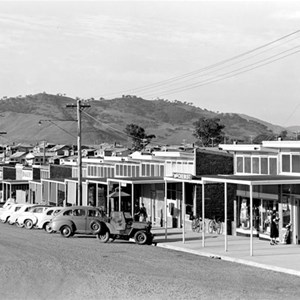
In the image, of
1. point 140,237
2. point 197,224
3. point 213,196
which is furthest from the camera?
point 213,196

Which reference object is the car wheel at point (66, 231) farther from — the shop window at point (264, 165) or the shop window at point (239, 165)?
the shop window at point (264, 165)

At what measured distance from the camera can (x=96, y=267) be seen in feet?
78.7

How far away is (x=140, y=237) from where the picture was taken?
33.8m

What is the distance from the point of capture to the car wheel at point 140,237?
33.7m

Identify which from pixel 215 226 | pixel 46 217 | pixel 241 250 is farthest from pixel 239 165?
pixel 46 217

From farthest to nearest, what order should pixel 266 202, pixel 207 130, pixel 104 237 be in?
pixel 207 130
pixel 104 237
pixel 266 202

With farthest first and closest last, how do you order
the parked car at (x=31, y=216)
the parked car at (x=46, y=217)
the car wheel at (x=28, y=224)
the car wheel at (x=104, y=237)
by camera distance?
1. the car wheel at (x=28, y=224)
2. the parked car at (x=31, y=216)
3. the parked car at (x=46, y=217)
4. the car wheel at (x=104, y=237)

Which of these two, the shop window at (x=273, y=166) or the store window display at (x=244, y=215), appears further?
the store window display at (x=244, y=215)

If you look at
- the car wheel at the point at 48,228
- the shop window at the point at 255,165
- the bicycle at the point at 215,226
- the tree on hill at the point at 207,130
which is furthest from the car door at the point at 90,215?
the tree on hill at the point at 207,130

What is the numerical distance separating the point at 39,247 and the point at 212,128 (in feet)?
277

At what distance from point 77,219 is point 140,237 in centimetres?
490

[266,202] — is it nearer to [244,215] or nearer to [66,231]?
[244,215]

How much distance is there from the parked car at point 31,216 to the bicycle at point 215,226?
11.7 meters

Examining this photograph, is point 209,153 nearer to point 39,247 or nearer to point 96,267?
point 39,247
